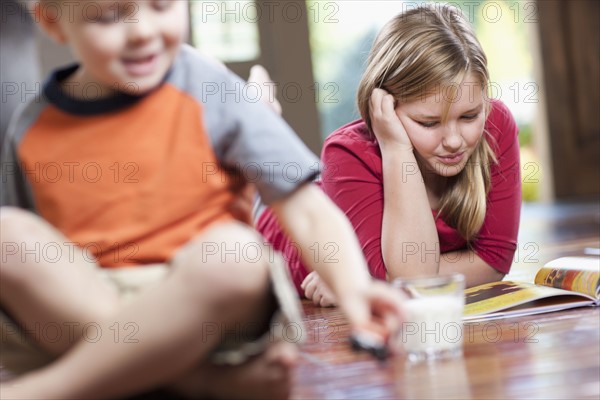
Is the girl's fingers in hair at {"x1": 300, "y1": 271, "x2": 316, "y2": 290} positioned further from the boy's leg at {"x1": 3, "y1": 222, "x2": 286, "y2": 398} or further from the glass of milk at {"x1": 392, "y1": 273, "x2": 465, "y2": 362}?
the boy's leg at {"x1": 3, "y1": 222, "x2": 286, "y2": 398}

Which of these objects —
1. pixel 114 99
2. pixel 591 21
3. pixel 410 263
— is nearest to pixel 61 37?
pixel 114 99

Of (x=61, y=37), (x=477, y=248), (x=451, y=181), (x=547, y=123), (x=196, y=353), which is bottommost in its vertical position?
(x=547, y=123)

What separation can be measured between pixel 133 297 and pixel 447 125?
3.03ft

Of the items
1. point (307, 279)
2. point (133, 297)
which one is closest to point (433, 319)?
point (133, 297)

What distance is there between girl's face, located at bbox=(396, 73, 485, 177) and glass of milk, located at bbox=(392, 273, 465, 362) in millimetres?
411

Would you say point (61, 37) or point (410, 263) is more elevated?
point (61, 37)

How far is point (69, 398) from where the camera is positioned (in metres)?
0.80

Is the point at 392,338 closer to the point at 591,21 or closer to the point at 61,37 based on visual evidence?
the point at 61,37

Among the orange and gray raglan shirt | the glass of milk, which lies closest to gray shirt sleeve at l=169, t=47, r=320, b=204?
the orange and gray raglan shirt

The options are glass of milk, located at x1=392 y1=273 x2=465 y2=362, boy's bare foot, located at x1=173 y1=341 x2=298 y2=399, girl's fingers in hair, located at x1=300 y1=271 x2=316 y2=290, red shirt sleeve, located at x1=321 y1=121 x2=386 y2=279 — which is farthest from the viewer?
girl's fingers in hair, located at x1=300 y1=271 x2=316 y2=290

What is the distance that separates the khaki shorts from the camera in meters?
0.80

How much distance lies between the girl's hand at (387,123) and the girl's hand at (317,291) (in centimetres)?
30

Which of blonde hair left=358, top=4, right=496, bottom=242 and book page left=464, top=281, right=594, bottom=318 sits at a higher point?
blonde hair left=358, top=4, right=496, bottom=242

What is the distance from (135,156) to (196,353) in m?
0.20
